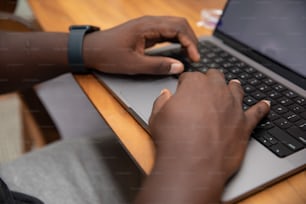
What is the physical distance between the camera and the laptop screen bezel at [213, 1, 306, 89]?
1.75ft

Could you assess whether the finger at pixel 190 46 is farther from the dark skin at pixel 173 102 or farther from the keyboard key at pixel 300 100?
the keyboard key at pixel 300 100

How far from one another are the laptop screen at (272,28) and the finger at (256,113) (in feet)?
0.41

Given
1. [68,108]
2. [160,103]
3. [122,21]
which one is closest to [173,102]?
[160,103]

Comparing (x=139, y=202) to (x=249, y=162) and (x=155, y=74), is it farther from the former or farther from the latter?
(x=155, y=74)

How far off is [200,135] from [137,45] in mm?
254

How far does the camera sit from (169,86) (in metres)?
0.54

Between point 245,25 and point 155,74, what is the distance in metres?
0.21

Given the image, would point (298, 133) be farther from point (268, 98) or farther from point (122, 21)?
point (122, 21)

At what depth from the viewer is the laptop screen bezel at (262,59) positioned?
533 millimetres

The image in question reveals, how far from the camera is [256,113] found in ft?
1.42

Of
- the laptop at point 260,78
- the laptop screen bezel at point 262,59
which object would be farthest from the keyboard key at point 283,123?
the laptop screen bezel at point 262,59

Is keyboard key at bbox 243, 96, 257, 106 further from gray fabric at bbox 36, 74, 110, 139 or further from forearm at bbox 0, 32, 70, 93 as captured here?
gray fabric at bbox 36, 74, 110, 139

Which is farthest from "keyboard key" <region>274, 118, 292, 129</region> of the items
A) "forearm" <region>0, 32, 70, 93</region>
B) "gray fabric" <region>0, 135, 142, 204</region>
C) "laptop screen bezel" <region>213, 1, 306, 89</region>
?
"forearm" <region>0, 32, 70, 93</region>

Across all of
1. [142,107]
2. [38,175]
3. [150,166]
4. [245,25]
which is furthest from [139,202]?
[245,25]
